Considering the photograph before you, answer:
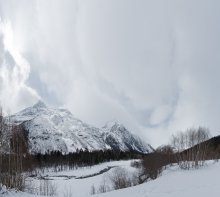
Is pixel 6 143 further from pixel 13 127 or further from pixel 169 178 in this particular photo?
pixel 169 178

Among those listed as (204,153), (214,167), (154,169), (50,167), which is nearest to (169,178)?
(214,167)

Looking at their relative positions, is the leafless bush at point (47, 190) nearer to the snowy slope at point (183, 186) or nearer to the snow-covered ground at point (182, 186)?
the snow-covered ground at point (182, 186)

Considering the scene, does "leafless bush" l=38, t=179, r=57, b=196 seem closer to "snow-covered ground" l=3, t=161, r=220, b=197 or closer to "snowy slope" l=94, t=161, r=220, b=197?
"snow-covered ground" l=3, t=161, r=220, b=197

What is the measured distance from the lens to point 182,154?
50969 millimetres

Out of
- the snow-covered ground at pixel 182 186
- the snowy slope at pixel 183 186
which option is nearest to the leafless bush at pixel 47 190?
the snow-covered ground at pixel 182 186

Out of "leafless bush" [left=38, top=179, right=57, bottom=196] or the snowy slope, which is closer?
the snowy slope

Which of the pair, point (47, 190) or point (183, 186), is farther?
point (47, 190)

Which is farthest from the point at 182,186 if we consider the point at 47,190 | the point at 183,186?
the point at 47,190

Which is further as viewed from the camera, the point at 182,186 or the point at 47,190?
the point at 47,190

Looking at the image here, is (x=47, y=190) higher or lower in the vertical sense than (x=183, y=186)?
higher

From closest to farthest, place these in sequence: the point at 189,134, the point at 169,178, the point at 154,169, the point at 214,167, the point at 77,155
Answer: the point at 169,178 → the point at 214,167 → the point at 189,134 → the point at 154,169 → the point at 77,155

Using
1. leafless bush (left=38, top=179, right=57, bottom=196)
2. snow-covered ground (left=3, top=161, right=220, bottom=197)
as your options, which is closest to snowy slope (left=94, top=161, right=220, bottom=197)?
snow-covered ground (left=3, top=161, right=220, bottom=197)

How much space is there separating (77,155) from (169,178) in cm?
13432

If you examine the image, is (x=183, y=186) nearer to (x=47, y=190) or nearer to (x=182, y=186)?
(x=182, y=186)
